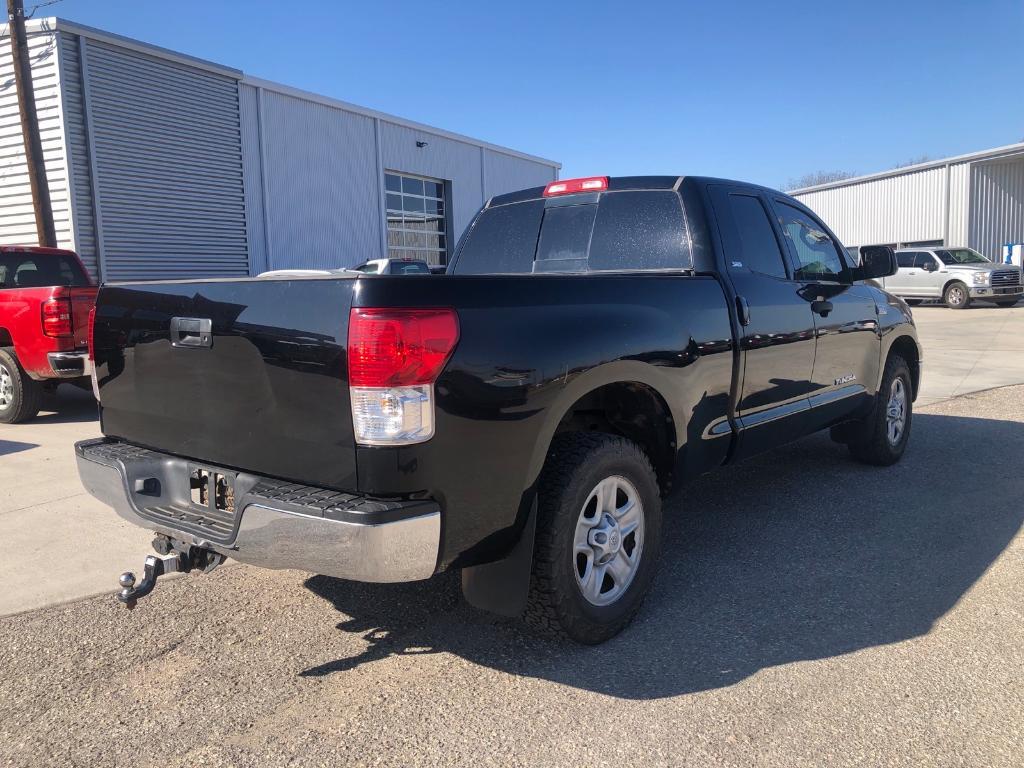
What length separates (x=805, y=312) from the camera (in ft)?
15.2

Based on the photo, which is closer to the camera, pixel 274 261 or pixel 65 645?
pixel 65 645

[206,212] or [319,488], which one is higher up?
[206,212]

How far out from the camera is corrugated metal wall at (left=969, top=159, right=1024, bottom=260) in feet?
107

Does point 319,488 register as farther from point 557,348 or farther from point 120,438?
point 120,438

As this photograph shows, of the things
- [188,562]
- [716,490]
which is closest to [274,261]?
[716,490]

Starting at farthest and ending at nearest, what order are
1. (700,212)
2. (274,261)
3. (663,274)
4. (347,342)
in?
(274,261)
(700,212)
(663,274)
(347,342)

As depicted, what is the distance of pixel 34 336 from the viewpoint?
25.8 feet

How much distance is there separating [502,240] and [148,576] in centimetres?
275

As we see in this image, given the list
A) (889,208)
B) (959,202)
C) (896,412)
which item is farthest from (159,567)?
(889,208)

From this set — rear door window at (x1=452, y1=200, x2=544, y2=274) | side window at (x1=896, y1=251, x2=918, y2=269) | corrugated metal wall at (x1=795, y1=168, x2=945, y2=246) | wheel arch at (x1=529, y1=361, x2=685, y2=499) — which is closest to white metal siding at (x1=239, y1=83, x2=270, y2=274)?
rear door window at (x1=452, y1=200, x2=544, y2=274)

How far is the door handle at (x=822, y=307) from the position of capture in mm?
4734

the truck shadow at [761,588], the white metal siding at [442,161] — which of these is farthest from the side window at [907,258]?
the truck shadow at [761,588]

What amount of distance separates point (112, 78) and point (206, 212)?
3.17 metres

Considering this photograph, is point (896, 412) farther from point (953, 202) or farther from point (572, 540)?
point (953, 202)
